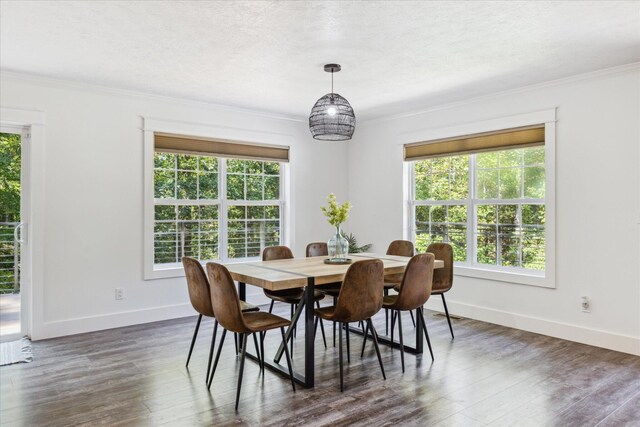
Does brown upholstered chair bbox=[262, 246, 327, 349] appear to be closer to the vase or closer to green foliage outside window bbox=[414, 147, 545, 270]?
the vase

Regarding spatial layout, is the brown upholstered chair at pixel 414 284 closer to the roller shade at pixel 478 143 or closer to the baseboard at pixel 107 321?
the roller shade at pixel 478 143

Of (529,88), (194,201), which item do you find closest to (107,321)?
(194,201)

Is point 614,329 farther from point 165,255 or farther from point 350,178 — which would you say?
point 165,255

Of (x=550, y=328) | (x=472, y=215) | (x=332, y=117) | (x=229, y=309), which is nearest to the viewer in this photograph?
(x=229, y=309)

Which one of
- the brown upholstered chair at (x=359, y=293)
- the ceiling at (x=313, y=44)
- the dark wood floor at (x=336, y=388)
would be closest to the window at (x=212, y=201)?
the ceiling at (x=313, y=44)

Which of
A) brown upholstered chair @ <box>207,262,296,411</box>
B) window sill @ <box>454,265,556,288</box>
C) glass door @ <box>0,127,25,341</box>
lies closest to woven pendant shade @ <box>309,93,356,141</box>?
brown upholstered chair @ <box>207,262,296,411</box>

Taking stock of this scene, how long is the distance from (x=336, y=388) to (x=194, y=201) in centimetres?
314

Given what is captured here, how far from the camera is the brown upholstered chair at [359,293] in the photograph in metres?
3.06

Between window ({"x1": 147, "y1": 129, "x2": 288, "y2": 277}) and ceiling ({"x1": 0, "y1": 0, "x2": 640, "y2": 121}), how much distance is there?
86cm

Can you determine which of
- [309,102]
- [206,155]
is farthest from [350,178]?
[206,155]

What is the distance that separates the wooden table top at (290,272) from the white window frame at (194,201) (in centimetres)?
168

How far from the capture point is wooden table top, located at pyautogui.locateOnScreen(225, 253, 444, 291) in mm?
3074

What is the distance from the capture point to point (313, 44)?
3.40 m

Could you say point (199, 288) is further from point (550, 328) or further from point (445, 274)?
point (550, 328)
